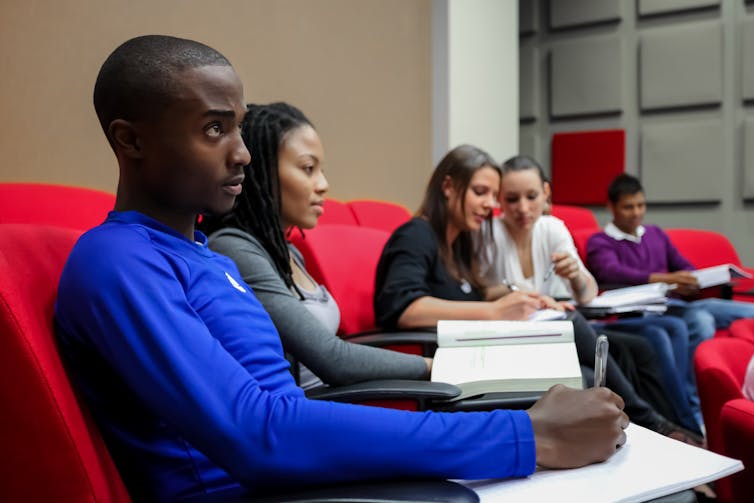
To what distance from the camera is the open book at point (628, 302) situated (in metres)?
2.29

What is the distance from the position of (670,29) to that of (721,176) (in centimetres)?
103

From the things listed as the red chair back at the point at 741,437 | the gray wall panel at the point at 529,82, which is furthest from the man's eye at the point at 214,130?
the gray wall panel at the point at 529,82

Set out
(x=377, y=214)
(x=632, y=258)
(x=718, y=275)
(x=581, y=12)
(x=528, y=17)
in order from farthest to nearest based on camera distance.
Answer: (x=528, y=17) → (x=581, y=12) → (x=632, y=258) → (x=718, y=275) → (x=377, y=214)

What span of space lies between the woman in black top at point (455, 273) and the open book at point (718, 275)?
38.3 inches

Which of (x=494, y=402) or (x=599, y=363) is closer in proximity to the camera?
(x=599, y=363)

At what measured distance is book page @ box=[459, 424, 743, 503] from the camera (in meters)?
0.70

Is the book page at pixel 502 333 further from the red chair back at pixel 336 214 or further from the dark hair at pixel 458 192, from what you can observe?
the red chair back at pixel 336 214

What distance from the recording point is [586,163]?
16.7 ft

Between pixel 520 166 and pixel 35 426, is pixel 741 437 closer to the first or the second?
pixel 35 426

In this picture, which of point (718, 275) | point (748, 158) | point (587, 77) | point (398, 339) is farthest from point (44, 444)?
point (587, 77)

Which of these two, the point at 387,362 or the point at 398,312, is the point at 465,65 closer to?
the point at 398,312

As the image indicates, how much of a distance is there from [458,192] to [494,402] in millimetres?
1190

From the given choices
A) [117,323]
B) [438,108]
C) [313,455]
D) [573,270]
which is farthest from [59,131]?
[438,108]

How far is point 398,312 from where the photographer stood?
A: 77.7 inches
